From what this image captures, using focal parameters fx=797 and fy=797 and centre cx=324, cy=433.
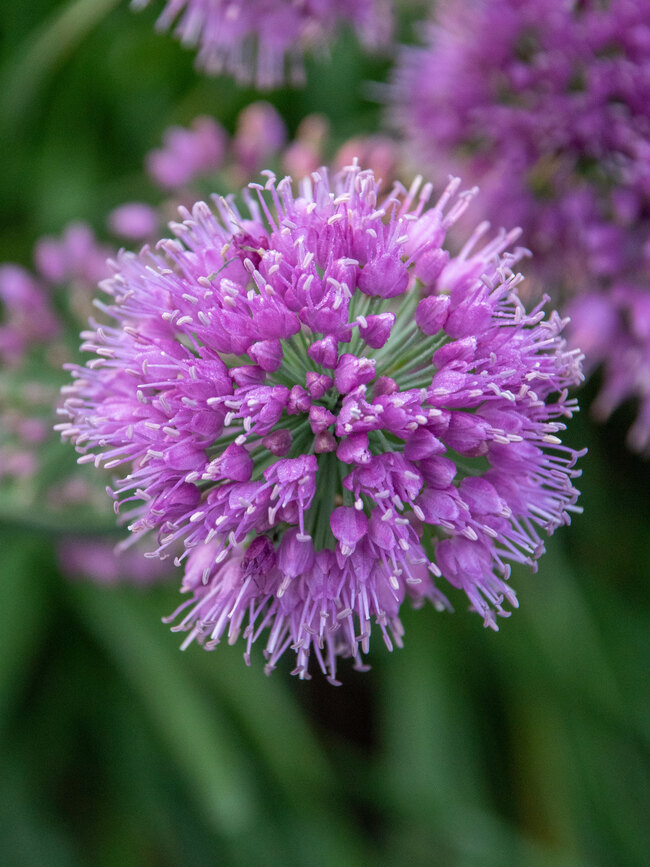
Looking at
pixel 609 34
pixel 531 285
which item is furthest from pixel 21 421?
pixel 609 34

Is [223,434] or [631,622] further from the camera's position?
[631,622]

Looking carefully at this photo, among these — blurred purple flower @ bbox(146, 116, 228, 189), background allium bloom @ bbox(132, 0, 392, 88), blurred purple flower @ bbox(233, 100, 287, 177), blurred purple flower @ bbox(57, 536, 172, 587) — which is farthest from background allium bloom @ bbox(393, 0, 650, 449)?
blurred purple flower @ bbox(57, 536, 172, 587)

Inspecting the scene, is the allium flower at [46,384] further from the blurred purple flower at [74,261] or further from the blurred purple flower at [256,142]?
the blurred purple flower at [256,142]

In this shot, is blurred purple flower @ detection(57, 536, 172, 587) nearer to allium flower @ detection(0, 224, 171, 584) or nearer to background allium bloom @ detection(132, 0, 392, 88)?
allium flower @ detection(0, 224, 171, 584)

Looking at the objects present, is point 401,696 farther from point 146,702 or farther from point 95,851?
point 95,851

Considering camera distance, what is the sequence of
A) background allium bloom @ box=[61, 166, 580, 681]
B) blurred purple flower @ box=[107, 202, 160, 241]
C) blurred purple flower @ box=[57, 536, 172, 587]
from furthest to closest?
blurred purple flower @ box=[57, 536, 172, 587] < blurred purple flower @ box=[107, 202, 160, 241] < background allium bloom @ box=[61, 166, 580, 681]

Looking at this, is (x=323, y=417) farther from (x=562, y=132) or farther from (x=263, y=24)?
(x=263, y=24)
